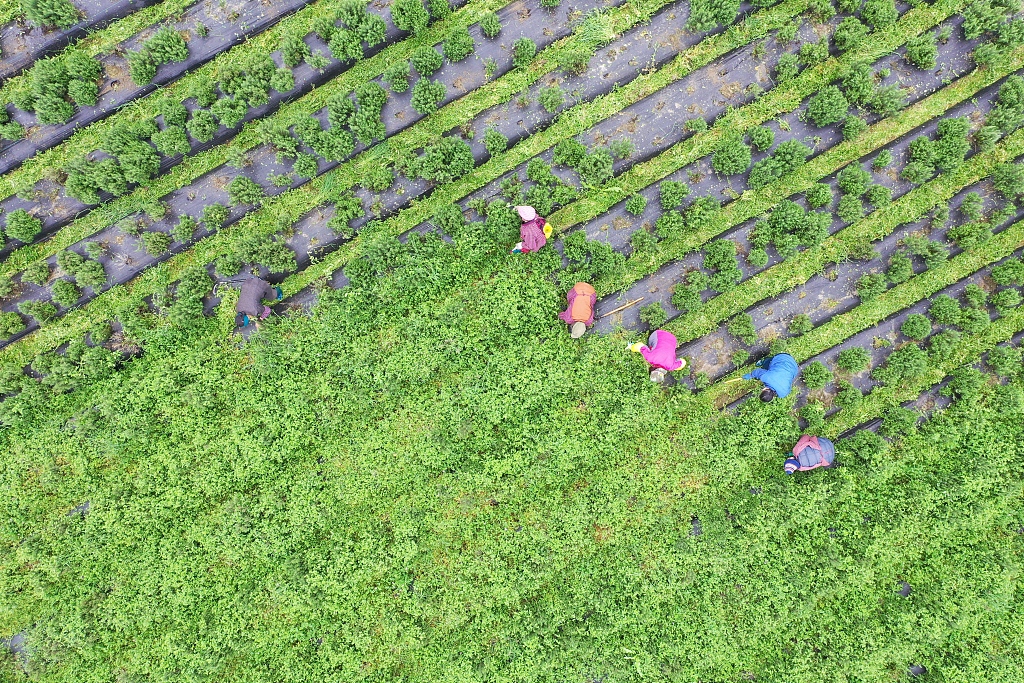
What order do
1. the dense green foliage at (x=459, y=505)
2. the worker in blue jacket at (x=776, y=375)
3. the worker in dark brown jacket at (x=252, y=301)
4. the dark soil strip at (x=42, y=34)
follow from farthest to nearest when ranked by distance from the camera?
the dark soil strip at (x=42, y=34), the dense green foliage at (x=459, y=505), the worker in dark brown jacket at (x=252, y=301), the worker in blue jacket at (x=776, y=375)

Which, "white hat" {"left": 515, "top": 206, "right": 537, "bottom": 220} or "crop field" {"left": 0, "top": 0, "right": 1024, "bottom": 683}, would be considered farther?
"crop field" {"left": 0, "top": 0, "right": 1024, "bottom": 683}

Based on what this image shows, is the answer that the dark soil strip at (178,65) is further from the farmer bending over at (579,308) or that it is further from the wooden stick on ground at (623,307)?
the wooden stick on ground at (623,307)

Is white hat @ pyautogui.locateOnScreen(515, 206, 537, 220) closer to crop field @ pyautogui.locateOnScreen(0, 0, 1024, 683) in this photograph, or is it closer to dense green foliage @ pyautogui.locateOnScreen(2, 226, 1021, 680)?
crop field @ pyautogui.locateOnScreen(0, 0, 1024, 683)

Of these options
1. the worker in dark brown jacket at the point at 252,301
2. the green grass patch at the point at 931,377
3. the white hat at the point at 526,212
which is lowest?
the green grass patch at the point at 931,377

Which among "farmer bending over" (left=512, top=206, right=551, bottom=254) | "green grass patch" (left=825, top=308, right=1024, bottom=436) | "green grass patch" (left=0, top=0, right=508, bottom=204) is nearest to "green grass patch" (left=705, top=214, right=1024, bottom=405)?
"green grass patch" (left=825, top=308, right=1024, bottom=436)

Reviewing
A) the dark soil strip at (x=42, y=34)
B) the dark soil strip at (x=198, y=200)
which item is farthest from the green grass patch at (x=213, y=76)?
the dark soil strip at (x=42, y=34)

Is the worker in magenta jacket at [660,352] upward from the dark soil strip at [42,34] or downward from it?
downward

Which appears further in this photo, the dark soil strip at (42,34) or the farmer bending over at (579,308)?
the dark soil strip at (42,34)
